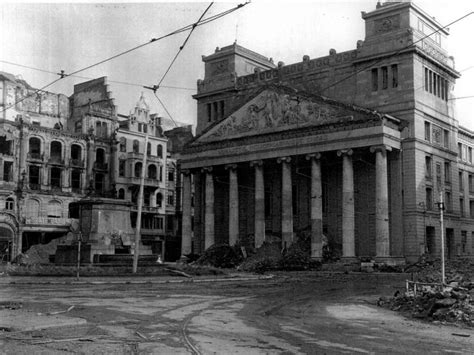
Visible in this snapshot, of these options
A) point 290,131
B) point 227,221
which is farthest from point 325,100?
point 227,221

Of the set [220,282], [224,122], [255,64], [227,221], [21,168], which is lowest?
[220,282]

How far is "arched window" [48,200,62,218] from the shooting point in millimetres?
68438

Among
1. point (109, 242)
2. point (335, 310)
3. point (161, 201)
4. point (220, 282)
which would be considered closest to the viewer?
point (335, 310)

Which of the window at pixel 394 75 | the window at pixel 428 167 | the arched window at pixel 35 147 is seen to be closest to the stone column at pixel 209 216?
the window at pixel 394 75

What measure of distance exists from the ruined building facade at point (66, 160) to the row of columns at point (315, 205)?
1588 centimetres

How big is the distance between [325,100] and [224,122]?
533 inches

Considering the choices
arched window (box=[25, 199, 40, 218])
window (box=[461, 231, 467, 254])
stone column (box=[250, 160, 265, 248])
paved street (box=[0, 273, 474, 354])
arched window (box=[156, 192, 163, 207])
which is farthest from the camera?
arched window (box=[156, 192, 163, 207])

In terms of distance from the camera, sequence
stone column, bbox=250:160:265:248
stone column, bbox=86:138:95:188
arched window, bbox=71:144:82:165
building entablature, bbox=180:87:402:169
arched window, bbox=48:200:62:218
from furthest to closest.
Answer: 1. stone column, bbox=86:138:95:188
2. arched window, bbox=71:144:82:165
3. arched window, bbox=48:200:62:218
4. stone column, bbox=250:160:265:248
5. building entablature, bbox=180:87:402:169

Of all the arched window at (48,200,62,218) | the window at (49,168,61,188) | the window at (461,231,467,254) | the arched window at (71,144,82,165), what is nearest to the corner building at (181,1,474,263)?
the window at (461,231,467,254)

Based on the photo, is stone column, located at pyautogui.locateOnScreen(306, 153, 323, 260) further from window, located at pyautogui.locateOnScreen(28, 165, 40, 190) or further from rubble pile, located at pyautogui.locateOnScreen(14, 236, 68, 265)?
window, located at pyautogui.locateOnScreen(28, 165, 40, 190)

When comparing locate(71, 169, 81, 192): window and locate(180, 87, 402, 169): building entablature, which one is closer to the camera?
locate(180, 87, 402, 169): building entablature

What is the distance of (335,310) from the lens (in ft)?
66.1

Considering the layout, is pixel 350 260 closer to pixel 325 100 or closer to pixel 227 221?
pixel 325 100

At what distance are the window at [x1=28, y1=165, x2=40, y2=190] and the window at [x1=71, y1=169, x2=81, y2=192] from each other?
4.72 meters
